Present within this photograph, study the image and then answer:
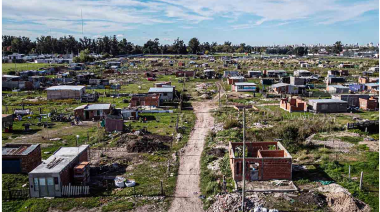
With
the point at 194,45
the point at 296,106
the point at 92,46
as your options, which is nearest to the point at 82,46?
the point at 92,46

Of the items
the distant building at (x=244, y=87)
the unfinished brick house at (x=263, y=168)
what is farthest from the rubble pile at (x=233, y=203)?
the distant building at (x=244, y=87)

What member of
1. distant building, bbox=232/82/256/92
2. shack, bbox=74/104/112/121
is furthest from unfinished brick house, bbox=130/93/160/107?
distant building, bbox=232/82/256/92

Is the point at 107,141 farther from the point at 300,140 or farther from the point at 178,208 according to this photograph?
the point at 300,140

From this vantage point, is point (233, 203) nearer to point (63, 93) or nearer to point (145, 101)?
point (145, 101)

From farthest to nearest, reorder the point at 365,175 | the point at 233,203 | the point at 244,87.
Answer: the point at 244,87
the point at 365,175
the point at 233,203

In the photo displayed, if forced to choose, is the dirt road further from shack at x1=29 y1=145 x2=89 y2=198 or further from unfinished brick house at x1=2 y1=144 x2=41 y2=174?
unfinished brick house at x1=2 y1=144 x2=41 y2=174
